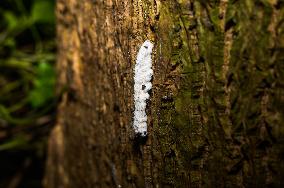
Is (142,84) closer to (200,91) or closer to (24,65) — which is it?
(200,91)

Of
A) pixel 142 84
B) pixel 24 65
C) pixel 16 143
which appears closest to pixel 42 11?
pixel 24 65

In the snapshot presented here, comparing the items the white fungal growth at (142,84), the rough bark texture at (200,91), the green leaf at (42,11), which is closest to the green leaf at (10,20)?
the green leaf at (42,11)

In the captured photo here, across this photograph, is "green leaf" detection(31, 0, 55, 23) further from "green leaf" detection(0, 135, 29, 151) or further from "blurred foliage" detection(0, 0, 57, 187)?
"green leaf" detection(0, 135, 29, 151)

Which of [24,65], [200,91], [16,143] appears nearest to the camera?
[200,91]

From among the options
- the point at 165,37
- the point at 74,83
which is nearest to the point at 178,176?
the point at 165,37

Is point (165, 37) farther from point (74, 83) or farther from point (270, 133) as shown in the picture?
point (74, 83)

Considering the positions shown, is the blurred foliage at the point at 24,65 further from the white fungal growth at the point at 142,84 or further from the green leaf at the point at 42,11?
the white fungal growth at the point at 142,84

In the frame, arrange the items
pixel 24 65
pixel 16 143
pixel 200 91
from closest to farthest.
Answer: pixel 200 91
pixel 16 143
pixel 24 65
